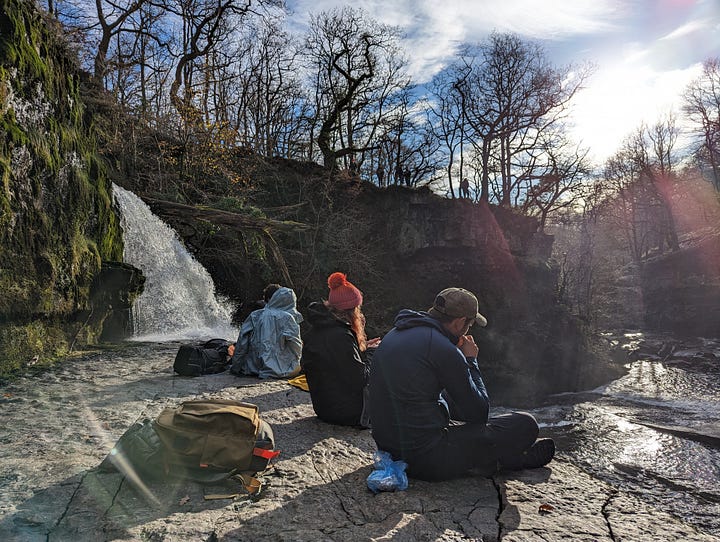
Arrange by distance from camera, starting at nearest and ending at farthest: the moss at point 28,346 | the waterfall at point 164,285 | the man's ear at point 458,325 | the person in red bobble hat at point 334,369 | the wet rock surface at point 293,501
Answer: the wet rock surface at point 293,501 → the man's ear at point 458,325 → the person in red bobble hat at point 334,369 → the moss at point 28,346 → the waterfall at point 164,285

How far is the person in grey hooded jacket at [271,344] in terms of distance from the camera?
6.36 metres

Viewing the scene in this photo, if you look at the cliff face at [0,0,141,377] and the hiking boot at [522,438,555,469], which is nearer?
the hiking boot at [522,438,555,469]

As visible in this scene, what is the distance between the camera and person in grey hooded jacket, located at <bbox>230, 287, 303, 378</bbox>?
6.36 meters

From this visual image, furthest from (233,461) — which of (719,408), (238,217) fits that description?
(719,408)

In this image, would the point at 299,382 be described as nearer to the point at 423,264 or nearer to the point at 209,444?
the point at 209,444

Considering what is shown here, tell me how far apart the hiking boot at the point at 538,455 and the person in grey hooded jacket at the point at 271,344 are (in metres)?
3.65

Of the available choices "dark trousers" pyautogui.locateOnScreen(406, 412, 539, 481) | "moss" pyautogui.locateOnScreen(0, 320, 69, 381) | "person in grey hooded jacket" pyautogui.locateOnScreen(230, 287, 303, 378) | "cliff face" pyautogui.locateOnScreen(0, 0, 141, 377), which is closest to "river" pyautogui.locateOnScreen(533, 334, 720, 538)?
"dark trousers" pyautogui.locateOnScreen(406, 412, 539, 481)

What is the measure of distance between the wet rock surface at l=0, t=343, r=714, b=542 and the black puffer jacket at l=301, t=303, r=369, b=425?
243 millimetres

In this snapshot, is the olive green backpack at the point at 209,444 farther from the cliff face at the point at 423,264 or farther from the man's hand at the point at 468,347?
the cliff face at the point at 423,264

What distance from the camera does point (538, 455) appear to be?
355 centimetres

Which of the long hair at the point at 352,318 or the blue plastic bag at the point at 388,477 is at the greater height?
the long hair at the point at 352,318

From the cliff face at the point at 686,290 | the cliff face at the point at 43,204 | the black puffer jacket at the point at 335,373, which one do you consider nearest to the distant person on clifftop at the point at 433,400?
Result: the black puffer jacket at the point at 335,373

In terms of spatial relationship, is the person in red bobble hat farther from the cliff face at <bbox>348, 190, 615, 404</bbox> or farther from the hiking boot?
the cliff face at <bbox>348, 190, 615, 404</bbox>

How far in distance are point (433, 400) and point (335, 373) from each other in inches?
56.5
